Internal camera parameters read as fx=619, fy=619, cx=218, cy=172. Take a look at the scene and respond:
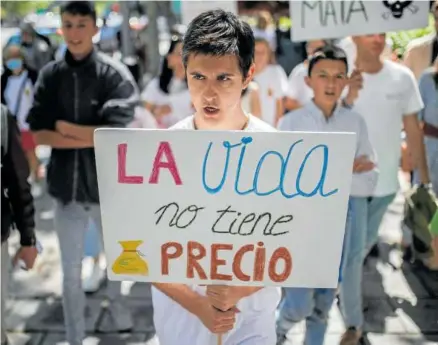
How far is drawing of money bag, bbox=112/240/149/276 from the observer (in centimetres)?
190

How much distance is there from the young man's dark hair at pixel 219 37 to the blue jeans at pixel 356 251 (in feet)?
4.67

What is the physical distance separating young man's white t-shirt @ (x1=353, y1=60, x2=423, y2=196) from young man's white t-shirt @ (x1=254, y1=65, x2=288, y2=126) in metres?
1.53

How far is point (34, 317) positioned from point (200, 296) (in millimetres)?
2213

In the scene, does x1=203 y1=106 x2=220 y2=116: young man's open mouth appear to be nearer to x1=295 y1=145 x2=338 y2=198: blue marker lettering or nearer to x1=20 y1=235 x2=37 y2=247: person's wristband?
x1=295 y1=145 x2=338 y2=198: blue marker lettering

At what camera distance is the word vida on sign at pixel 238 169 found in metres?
1.78

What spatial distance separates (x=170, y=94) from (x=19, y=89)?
6.60 feet

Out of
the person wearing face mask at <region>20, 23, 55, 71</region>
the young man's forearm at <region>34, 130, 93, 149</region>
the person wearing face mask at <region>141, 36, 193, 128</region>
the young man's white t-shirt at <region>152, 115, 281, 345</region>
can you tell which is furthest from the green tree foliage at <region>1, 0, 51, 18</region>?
the young man's white t-shirt at <region>152, 115, 281, 345</region>

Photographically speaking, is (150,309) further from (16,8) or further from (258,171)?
(16,8)

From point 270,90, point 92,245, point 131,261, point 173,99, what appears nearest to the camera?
point 131,261

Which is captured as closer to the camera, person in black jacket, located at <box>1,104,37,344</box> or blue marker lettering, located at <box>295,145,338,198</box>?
blue marker lettering, located at <box>295,145,338,198</box>

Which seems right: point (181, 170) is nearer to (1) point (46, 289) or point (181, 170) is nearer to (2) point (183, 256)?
(2) point (183, 256)

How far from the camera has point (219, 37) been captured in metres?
1.91

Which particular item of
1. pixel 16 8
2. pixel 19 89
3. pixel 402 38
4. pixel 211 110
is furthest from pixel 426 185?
pixel 16 8

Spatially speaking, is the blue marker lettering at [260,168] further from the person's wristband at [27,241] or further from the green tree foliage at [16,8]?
the green tree foliage at [16,8]
